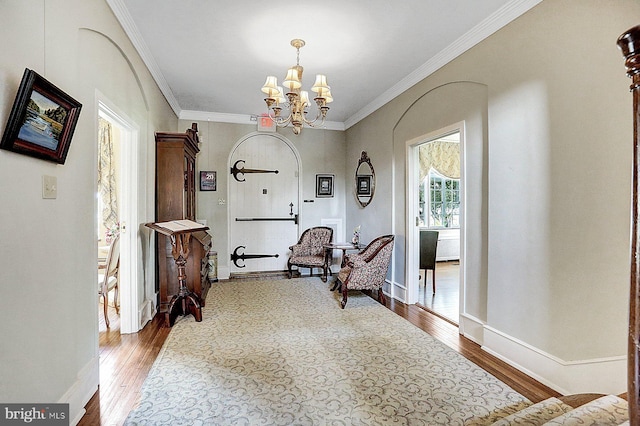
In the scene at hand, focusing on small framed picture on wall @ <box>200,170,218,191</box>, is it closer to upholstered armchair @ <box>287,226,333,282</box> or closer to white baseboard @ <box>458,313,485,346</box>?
upholstered armchair @ <box>287,226,333,282</box>

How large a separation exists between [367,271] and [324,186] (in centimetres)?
244

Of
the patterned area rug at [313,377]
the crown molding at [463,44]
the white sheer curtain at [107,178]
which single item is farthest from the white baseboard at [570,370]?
the white sheer curtain at [107,178]

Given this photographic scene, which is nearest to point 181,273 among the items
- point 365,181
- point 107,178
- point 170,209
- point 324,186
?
point 170,209

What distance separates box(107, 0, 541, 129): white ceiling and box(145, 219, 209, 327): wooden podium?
1723 millimetres

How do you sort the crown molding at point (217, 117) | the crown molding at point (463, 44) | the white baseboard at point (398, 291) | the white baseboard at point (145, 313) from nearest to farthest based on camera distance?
the crown molding at point (463, 44), the white baseboard at point (145, 313), the white baseboard at point (398, 291), the crown molding at point (217, 117)

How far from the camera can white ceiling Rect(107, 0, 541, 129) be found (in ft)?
8.27

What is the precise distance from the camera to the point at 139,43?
299 cm

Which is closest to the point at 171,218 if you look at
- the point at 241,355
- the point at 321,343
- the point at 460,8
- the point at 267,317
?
the point at 267,317

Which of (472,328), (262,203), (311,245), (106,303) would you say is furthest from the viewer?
(262,203)

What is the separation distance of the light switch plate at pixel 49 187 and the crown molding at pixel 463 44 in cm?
325

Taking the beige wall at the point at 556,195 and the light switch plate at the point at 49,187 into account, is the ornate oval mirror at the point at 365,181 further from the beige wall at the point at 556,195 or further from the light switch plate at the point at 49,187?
the light switch plate at the point at 49,187

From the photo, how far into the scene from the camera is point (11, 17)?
1339 millimetres

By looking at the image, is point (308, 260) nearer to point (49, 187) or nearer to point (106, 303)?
point (106, 303)

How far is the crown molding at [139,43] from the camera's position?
245 cm
